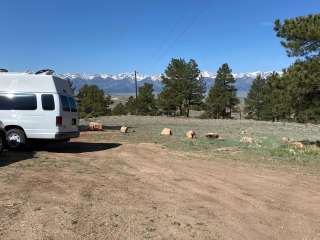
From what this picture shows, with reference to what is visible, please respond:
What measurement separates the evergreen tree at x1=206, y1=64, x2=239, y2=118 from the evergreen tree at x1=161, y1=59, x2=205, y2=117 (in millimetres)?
5038

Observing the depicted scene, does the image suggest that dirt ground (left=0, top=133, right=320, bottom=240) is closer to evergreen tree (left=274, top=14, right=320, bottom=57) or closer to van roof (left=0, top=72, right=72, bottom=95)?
van roof (left=0, top=72, right=72, bottom=95)

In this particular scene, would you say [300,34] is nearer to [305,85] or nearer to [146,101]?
[305,85]

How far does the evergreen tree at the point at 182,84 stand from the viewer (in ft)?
246

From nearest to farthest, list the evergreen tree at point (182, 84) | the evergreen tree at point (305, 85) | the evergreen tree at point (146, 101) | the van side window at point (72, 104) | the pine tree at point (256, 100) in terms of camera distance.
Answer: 1. the van side window at point (72, 104)
2. the evergreen tree at point (305, 85)
3. the evergreen tree at point (182, 84)
4. the evergreen tree at point (146, 101)
5. the pine tree at point (256, 100)

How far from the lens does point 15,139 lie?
15.4 meters

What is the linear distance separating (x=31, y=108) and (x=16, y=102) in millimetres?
589

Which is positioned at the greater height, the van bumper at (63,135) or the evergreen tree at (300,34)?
the evergreen tree at (300,34)

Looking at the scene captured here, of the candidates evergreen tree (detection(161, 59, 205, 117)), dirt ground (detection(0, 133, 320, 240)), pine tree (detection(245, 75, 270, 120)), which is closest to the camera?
dirt ground (detection(0, 133, 320, 240))

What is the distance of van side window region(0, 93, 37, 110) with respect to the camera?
15.5m

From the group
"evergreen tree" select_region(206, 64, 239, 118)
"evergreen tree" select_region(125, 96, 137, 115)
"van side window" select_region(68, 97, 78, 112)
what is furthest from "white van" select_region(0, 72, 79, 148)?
"evergreen tree" select_region(206, 64, 239, 118)

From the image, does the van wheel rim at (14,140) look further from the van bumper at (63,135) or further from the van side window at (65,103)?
the van side window at (65,103)

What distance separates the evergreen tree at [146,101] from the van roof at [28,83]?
209 ft

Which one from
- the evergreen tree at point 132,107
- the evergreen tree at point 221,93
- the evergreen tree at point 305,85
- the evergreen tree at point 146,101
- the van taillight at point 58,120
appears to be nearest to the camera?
the van taillight at point 58,120

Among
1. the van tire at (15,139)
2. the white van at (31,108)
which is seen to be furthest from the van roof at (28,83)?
the van tire at (15,139)
